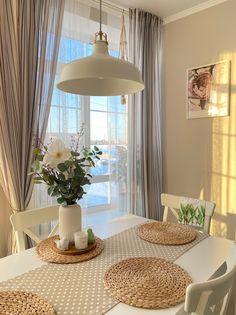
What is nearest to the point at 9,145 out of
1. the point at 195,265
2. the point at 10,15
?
the point at 10,15

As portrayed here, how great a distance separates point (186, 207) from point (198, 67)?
161 cm

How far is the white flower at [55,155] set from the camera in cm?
126

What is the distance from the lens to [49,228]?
2285 millimetres

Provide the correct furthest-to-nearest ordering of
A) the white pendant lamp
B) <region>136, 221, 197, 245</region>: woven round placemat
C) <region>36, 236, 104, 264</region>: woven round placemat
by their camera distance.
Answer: <region>136, 221, 197, 245</region>: woven round placemat, <region>36, 236, 104, 264</region>: woven round placemat, the white pendant lamp

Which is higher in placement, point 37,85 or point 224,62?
point 224,62

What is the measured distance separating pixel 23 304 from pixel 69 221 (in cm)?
48

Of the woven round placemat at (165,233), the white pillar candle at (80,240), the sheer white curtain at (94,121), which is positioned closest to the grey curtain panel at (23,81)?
the sheer white curtain at (94,121)

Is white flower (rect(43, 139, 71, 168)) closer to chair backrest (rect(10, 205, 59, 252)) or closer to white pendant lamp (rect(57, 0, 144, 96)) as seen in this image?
white pendant lamp (rect(57, 0, 144, 96))

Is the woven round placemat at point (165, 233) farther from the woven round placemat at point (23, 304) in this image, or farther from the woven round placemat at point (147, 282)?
the woven round placemat at point (23, 304)

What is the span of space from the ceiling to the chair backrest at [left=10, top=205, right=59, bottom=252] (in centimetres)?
214

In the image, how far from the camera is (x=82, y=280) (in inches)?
41.9

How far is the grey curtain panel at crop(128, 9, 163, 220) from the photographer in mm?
2818

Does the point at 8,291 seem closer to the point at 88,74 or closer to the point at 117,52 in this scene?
the point at 88,74

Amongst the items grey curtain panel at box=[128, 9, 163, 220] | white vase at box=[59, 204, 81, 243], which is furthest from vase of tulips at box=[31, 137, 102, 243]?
grey curtain panel at box=[128, 9, 163, 220]
